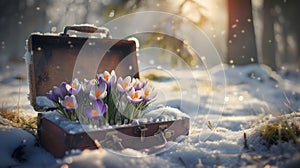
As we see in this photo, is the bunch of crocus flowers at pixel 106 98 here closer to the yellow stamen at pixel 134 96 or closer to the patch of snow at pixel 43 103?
the yellow stamen at pixel 134 96

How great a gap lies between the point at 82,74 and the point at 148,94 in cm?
118

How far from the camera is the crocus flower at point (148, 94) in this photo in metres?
2.71

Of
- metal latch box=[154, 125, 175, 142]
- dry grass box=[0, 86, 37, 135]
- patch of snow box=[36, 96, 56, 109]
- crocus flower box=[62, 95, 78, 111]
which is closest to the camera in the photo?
crocus flower box=[62, 95, 78, 111]

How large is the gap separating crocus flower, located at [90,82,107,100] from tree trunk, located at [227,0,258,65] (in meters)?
6.30

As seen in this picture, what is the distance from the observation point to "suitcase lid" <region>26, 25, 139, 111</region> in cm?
323

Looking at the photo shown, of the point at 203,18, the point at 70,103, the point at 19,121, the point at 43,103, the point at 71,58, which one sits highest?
the point at 203,18

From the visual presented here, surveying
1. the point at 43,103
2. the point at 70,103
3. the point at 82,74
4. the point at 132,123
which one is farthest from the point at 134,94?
the point at 82,74

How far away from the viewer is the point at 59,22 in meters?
13.7

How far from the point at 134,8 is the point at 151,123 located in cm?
532

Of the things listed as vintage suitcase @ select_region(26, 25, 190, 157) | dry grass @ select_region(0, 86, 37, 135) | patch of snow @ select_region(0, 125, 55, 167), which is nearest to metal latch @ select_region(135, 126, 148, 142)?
vintage suitcase @ select_region(26, 25, 190, 157)

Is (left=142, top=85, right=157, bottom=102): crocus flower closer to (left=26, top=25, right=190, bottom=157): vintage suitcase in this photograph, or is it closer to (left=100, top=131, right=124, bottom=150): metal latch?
(left=26, top=25, right=190, bottom=157): vintage suitcase

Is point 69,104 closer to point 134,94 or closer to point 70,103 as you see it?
point 70,103

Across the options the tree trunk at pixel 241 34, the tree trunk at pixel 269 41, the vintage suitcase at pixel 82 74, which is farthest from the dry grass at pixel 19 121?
the tree trunk at pixel 269 41

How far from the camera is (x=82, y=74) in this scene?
3604 mm
